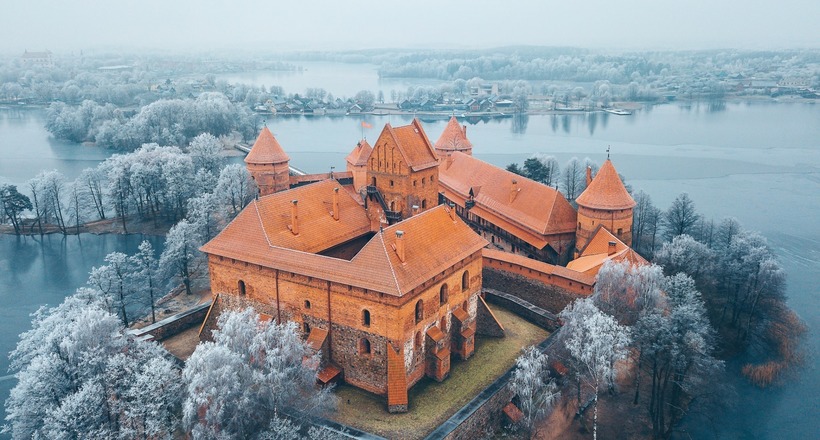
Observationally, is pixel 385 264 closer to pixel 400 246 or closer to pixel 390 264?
pixel 390 264

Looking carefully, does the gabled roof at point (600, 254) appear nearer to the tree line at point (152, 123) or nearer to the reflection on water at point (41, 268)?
the reflection on water at point (41, 268)

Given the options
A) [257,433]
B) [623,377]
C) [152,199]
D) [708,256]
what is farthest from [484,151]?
[257,433]

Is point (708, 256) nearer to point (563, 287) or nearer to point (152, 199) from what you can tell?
point (563, 287)

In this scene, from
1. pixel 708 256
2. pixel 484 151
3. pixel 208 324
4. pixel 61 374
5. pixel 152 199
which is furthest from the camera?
pixel 484 151

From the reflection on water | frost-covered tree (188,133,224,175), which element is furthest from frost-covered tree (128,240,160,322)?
frost-covered tree (188,133,224,175)

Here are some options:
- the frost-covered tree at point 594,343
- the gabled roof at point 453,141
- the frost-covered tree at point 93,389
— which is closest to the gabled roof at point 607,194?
the frost-covered tree at point 594,343

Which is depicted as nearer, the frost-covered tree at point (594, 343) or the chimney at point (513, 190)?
the frost-covered tree at point (594, 343)

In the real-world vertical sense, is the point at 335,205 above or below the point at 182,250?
above

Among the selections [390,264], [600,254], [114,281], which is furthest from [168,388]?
[600,254]
